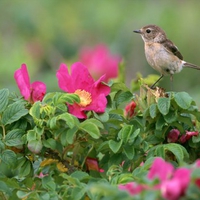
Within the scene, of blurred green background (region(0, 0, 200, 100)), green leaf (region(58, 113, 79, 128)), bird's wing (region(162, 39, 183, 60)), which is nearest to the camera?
green leaf (region(58, 113, 79, 128))

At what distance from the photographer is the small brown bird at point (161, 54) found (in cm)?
432

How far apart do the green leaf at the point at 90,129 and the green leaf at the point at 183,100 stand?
0.29 meters

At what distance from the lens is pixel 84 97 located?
7.39ft

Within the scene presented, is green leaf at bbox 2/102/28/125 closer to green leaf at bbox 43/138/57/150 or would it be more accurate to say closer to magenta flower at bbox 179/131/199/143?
green leaf at bbox 43/138/57/150

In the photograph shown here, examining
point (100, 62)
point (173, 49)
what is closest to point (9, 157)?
point (173, 49)

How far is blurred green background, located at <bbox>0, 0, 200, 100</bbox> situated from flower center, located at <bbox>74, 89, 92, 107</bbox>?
16.8 feet

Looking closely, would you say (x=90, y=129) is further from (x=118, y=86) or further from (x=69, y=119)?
(x=118, y=86)

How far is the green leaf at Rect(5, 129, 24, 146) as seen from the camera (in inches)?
82.5

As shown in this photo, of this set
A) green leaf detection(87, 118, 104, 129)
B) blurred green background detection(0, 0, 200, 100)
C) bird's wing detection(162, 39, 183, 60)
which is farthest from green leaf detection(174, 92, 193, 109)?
blurred green background detection(0, 0, 200, 100)

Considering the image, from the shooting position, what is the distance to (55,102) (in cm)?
212

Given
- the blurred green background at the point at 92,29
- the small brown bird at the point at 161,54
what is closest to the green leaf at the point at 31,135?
the small brown bird at the point at 161,54

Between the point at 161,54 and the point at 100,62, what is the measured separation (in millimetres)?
2205

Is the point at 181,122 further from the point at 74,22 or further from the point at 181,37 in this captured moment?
the point at 74,22

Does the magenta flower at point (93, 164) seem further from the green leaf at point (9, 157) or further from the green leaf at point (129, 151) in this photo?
the green leaf at point (9, 157)
